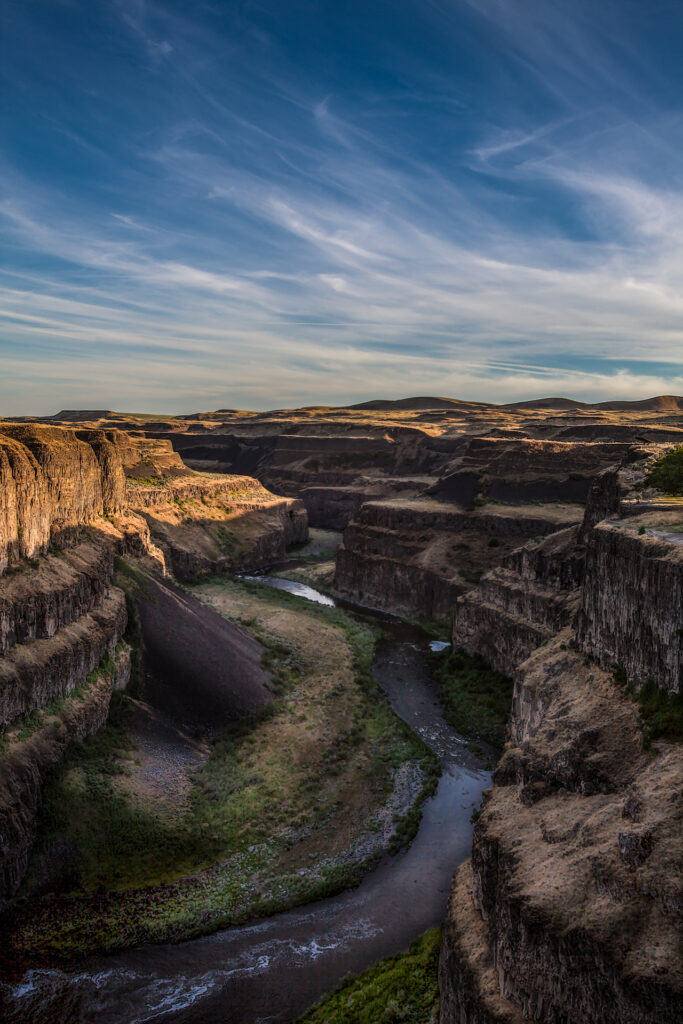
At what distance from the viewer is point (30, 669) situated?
20.5m

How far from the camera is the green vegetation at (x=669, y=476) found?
2362cm

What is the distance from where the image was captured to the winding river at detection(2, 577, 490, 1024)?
51.8 ft

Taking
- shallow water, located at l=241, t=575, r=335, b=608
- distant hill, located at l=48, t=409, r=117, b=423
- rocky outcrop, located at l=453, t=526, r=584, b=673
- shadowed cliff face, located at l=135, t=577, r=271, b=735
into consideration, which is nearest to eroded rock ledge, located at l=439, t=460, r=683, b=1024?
rocky outcrop, located at l=453, t=526, r=584, b=673

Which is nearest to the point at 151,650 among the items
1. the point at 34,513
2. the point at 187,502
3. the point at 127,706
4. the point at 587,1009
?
the point at 127,706

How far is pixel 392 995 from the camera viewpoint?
15461 millimetres

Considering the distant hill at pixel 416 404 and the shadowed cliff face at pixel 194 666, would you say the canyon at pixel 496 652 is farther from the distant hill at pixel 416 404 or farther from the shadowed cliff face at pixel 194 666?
the distant hill at pixel 416 404

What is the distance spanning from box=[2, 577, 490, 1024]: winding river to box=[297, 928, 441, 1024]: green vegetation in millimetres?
567

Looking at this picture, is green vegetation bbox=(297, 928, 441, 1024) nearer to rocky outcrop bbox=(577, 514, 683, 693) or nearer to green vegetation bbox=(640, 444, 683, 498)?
rocky outcrop bbox=(577, 514, 683, 693)

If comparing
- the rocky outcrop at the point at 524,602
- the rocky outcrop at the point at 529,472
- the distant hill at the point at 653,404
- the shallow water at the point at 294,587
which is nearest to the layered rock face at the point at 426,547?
the shallow water at the point at 294,587

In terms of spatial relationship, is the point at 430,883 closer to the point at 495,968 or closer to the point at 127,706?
the point at 495,968

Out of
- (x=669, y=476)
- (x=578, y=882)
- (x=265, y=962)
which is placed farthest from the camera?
(x=669, y=476)

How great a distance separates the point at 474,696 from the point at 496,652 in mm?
2803

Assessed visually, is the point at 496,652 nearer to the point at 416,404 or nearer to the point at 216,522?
the point at 216,522

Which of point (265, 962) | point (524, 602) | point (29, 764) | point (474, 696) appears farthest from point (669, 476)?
point (29, 764)
